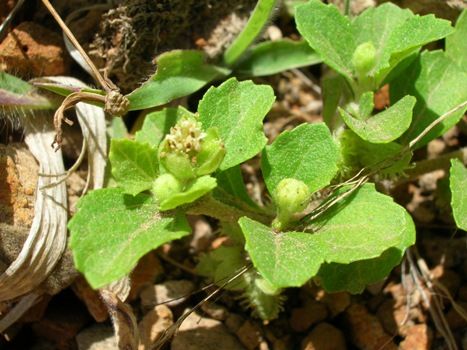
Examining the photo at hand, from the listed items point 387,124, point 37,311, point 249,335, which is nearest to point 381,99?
point 387,124

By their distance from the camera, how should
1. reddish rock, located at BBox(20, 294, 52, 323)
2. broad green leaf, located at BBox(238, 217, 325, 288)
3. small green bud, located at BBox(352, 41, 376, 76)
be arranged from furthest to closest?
reddish rock, located at BBox(20, 294, 52, 323) → small green bud, located at BBox(352, 41, 376, 76) → broad green leaf, located at BBox(238, 217, 325, 288)

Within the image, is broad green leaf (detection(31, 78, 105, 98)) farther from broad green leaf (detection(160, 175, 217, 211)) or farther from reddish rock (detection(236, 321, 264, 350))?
reddish rock (detection(236, 321, 264, 350))

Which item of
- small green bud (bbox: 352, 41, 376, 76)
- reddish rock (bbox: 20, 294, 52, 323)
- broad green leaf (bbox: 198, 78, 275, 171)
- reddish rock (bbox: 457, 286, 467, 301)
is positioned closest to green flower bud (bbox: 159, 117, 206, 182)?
broad green leaf (bbox: 198, 78, 275, 171)

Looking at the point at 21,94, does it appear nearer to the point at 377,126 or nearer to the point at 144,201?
the point at 144,201

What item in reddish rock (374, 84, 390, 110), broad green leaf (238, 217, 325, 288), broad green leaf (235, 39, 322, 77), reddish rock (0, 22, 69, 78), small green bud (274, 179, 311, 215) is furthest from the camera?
reddish rock (374, 84, 390, 110)

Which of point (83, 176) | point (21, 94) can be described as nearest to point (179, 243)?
point (83, 176)
